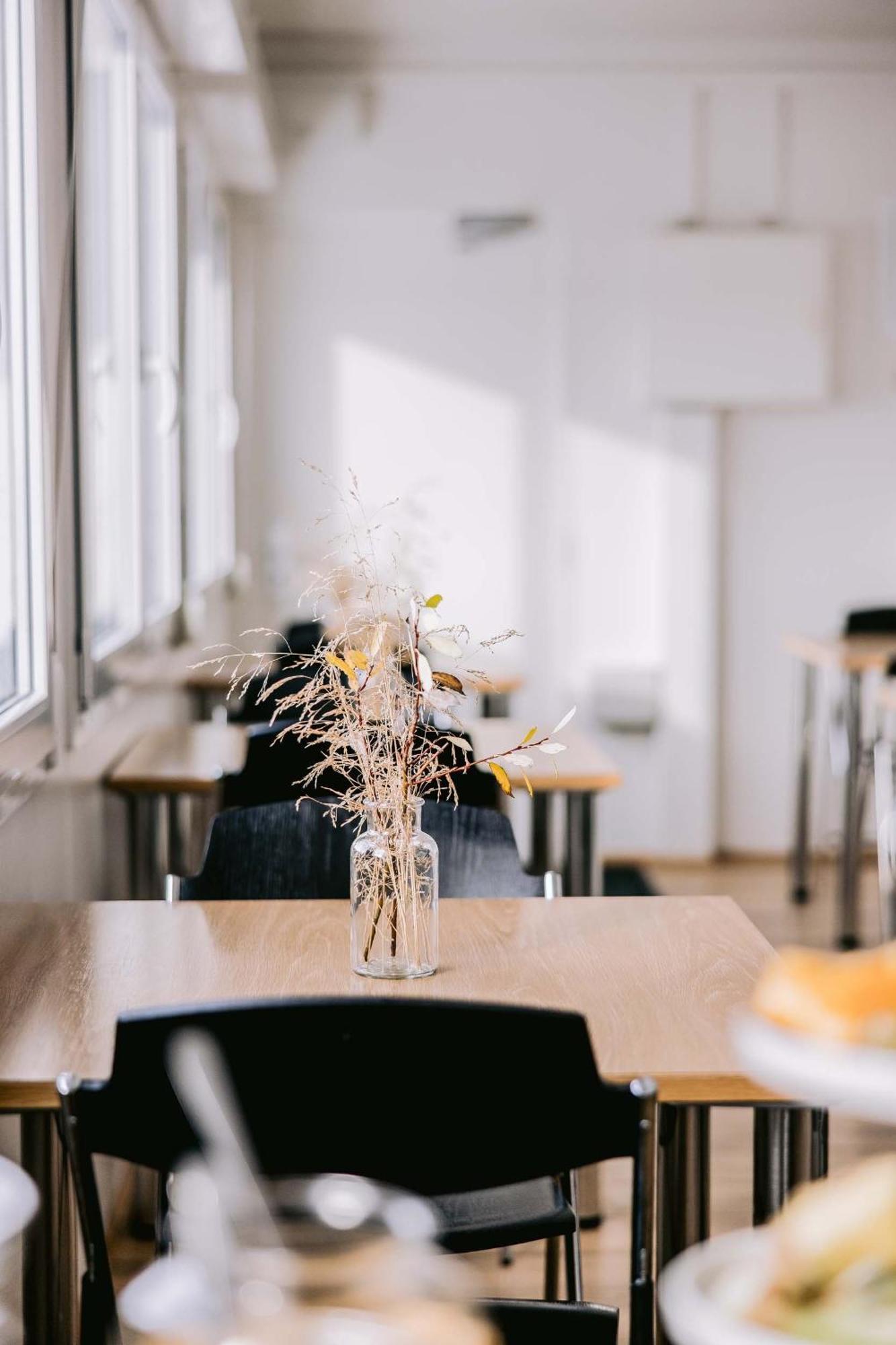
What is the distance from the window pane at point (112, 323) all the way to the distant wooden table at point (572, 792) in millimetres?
950

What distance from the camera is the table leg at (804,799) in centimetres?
542

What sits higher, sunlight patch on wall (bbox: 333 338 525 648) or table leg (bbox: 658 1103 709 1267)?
sunlight patch on wall (bbox: 333 338 525 648)

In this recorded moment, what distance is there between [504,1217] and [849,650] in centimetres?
337

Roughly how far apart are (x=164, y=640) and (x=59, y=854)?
1630 millimetres

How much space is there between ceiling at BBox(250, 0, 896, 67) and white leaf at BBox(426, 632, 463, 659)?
13.8 feet

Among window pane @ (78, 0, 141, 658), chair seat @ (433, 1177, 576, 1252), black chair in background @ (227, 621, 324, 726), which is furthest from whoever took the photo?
black chair in background @ (227, 621, 324, 726)

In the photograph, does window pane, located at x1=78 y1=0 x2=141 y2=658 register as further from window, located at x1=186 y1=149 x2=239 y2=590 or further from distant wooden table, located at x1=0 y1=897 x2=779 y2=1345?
distant wooden table, located at x1=0 y1=897 x2=779 y2=1345

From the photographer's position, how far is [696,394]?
5895 millimetres

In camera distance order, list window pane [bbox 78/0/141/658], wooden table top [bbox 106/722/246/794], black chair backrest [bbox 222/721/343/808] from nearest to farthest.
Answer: black chair backrest [bbox 222/721/343/808] < wooden table top [bbox 106/722/246/794] < window pane [bbox 78/0/141/658]

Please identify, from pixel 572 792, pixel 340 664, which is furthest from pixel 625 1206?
pixel 340 664

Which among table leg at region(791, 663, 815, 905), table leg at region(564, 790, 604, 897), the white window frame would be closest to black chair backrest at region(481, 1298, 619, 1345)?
table leg at region(564, 790, 604, 897)

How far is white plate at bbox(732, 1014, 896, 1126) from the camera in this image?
2.18 ft

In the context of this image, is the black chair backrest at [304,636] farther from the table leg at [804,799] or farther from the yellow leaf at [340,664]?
the yellow leaf at [340,664]

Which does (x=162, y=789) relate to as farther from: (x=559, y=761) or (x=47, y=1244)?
(x=47, y=1244)
